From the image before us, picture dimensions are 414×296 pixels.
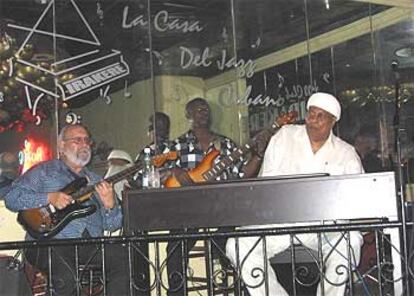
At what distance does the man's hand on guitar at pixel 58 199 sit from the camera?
444 centimetres

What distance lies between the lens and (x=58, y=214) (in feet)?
14.8

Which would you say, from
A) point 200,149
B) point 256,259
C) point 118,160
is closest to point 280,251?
point 256,259

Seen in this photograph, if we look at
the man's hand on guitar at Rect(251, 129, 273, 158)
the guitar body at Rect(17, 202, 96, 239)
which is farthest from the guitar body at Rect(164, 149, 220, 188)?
the guitar body at Rect(17, 202, 96, 239)

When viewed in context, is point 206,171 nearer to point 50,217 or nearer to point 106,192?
point 106,192

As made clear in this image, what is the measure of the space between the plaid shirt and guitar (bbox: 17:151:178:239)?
1148 mm

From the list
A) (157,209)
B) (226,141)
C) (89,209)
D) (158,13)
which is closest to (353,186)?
(157,209)

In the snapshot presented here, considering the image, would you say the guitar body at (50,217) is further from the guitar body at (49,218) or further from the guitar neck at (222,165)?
the guitar neck at (222,165)

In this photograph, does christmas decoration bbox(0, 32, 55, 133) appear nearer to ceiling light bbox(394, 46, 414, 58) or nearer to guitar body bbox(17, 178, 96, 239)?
guitar body bbox(17, 178, 96, 239)

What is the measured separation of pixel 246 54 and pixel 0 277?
13.4 feet

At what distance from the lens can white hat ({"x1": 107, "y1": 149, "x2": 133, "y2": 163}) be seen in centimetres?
661

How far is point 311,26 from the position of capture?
8.25 meters

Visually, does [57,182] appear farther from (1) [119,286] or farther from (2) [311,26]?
(2) [311,26]

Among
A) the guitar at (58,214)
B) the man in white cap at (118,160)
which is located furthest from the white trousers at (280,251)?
the man in white cap at (118,160)

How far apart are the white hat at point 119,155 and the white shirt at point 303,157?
2.47 metres
